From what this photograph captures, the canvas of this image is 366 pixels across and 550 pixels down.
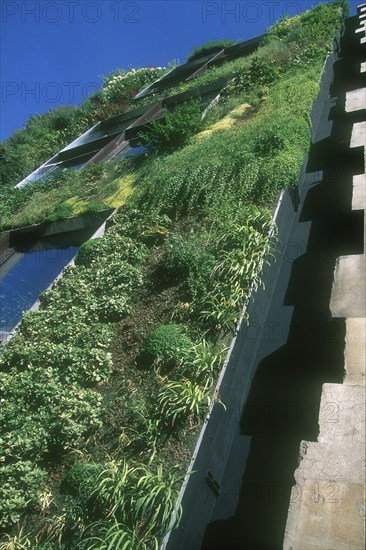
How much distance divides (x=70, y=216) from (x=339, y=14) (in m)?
12.2

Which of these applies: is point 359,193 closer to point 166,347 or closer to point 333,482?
point 333,482

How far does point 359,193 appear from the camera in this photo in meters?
3.22

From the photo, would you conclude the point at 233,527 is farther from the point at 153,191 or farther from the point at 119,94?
the point at 119,94

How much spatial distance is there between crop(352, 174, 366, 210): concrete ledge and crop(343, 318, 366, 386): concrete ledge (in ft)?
3.90

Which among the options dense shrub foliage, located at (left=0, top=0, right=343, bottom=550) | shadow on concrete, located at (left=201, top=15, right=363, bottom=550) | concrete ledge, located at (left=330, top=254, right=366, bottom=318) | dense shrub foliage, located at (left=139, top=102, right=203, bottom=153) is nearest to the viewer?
concrete ledge, located at (left=330, top=254, right=366, bottom=318)

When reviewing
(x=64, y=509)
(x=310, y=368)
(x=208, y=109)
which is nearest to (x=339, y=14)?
(x=208, y=109)

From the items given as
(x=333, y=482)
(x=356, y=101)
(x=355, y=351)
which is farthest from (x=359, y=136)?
(x=333, y=482)

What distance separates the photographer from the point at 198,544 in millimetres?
3525

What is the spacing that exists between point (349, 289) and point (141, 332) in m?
3.53

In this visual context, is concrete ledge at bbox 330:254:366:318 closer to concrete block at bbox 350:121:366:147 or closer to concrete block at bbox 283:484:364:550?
concrete block at bbox 283:484:364:550

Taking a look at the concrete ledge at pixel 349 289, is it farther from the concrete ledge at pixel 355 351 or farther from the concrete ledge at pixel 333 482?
the concrete ledge at pixel 333 482

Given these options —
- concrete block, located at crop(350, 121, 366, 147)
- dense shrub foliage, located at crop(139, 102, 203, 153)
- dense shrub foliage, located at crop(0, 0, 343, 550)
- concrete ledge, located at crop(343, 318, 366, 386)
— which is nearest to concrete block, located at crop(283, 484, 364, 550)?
concrete ledge, located at crop(343, 318, 366, 386)

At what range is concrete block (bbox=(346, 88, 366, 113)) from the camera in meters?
4.80

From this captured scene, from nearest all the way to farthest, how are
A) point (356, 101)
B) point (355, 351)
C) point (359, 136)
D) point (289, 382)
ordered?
point (355, 351) < point (359, 136) < point (289, 382) < point (356, 101)
